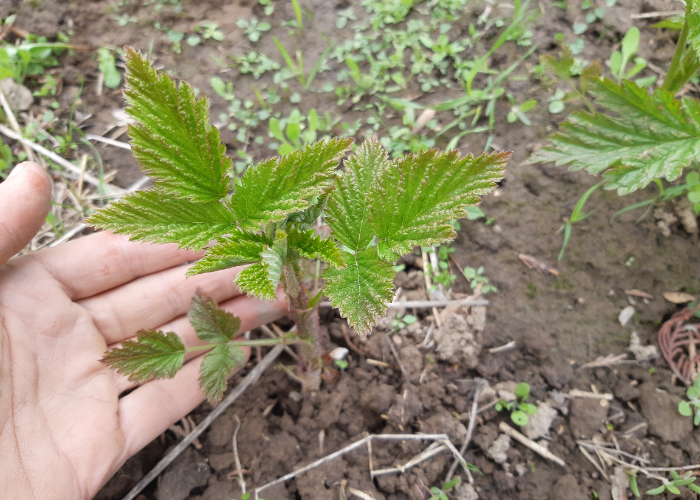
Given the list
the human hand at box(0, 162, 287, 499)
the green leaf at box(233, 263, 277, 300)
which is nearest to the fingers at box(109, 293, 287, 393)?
the human hand at box(0, 162, 287, 499)

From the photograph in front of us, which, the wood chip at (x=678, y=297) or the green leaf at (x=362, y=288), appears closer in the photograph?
the green leaf at (x=362, y=288)

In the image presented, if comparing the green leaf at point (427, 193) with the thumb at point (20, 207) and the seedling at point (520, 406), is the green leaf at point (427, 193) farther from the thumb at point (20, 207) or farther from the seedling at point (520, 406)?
the thumb at point (20, 207)

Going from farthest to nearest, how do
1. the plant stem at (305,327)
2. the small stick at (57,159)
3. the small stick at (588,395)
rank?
1. the small stick at (57,159)
2. the small stick at (588,395)
3. the plant stem at (305,327)

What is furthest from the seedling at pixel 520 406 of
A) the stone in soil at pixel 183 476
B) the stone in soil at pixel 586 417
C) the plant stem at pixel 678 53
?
the plant stem at pixel 678 53

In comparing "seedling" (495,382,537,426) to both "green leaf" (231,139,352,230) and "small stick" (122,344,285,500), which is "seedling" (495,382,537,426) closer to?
"small stick" (122,344,285,500)

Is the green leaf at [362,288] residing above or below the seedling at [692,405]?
above

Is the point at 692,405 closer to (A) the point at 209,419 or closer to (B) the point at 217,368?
(B) the point at 217,368

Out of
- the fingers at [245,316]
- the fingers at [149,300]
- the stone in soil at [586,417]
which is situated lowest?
the stone in soil at [586,417]

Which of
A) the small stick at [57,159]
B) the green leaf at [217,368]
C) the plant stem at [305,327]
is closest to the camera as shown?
the plant stem at [305,327]

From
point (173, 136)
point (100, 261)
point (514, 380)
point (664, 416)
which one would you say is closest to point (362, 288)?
point (173, 136)
